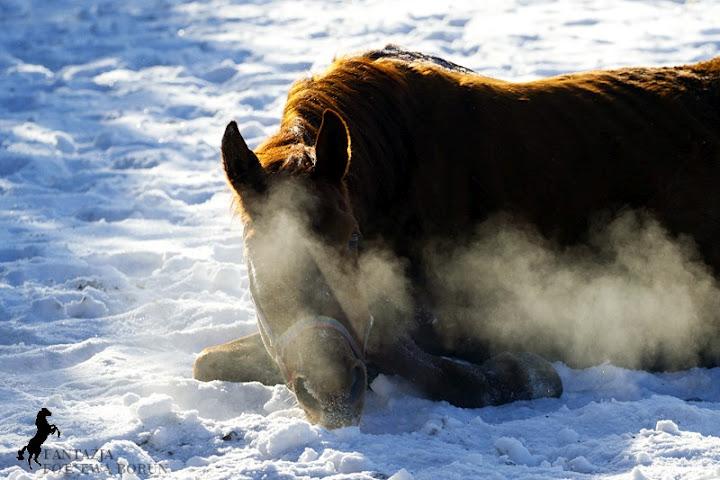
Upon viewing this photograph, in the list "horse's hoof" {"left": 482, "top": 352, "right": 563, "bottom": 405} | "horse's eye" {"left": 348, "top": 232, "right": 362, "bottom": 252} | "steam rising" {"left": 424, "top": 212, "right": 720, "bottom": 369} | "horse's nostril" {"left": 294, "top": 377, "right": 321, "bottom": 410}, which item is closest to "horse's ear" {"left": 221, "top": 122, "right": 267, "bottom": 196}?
"horse's eye" {"left": 348, "top": 232, "right": 362, "bottom": 252}

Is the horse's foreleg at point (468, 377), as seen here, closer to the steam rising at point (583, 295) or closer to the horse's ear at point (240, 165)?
the steam rising at point (583, 295)

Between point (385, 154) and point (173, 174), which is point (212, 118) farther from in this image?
point (385, 154)

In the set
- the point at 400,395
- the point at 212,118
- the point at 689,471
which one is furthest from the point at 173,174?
the point at 689,471

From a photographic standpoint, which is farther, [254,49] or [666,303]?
[254,49]

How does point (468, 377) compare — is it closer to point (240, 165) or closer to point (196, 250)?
point (240, 165)

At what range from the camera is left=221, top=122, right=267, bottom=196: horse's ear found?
139 inches

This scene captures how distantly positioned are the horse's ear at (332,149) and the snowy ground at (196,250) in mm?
944

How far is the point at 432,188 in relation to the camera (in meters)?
4.31

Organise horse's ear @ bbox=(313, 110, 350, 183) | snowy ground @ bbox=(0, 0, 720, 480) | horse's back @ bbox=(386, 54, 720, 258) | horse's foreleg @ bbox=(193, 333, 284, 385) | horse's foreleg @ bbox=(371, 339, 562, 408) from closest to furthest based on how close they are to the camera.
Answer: snowy ground @ bbox=(0, 0, 720, 480) → horse's ear @ bbox=(313, 110, 350, 183) → horse's foreleg @ bbox=(371, 339, 562, 408) → horse's foreleg @ bbox=(193, 333, 284, 385) → horse's back @ bbox=(386, 54, 720, 258)

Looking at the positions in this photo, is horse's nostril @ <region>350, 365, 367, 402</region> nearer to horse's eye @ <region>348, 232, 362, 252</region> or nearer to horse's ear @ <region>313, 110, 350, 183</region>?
horse's eye @ <region>348, 232, 362, 252</region>

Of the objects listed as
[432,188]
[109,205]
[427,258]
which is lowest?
[109,205]

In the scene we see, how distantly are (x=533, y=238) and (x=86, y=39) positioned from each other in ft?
26.5

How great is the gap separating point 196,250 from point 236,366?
195cm

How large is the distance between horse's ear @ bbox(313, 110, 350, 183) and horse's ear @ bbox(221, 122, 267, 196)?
220 millimetres
